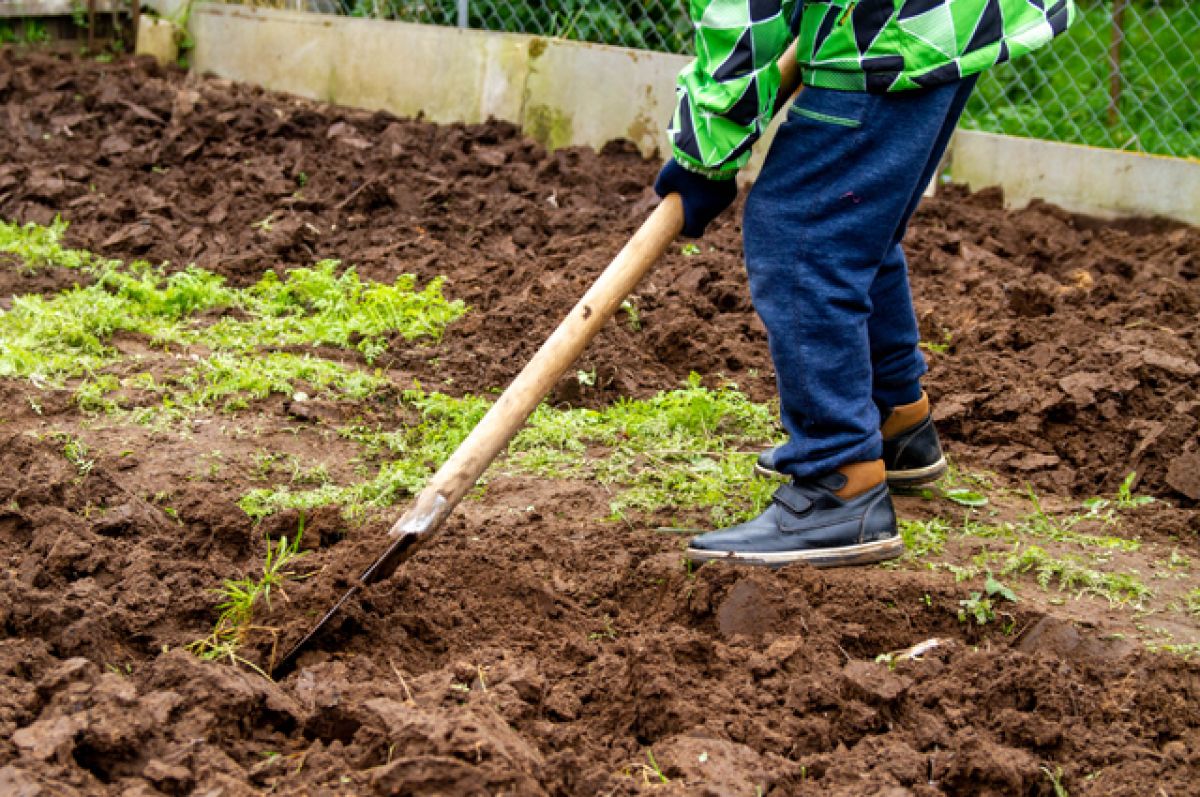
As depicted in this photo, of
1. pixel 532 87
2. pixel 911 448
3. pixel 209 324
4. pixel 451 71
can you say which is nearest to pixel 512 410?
pixel 911 448

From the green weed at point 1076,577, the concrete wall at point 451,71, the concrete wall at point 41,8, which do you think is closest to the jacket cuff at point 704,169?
the green weed at point 1076,577

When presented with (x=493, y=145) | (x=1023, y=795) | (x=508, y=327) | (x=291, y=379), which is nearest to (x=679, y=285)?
(x=508, y=327)

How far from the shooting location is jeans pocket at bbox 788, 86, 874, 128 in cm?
301

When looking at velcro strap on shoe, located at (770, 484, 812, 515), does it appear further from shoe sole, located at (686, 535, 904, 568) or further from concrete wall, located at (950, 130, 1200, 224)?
concrete wall, located at (950, 130, 1200, 224)

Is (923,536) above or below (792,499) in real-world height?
below

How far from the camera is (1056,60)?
812cm

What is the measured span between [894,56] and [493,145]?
4.48m

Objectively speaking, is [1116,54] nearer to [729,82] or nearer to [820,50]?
[820,50]

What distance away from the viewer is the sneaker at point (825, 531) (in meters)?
3.30

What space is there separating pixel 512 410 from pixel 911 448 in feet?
4.24

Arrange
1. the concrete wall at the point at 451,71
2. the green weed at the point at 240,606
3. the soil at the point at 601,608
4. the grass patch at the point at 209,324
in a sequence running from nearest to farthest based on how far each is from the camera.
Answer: the soil at the point at 601,608 → the green weed at the point at 240,606 → the grass patch at the point at 209,324 → the concrete wall at the point at 451,71

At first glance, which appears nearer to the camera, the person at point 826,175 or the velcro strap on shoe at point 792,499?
the person at point 826,175

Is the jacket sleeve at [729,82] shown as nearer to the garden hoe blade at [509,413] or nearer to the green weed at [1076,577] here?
the garden hoe blade at [509,413]

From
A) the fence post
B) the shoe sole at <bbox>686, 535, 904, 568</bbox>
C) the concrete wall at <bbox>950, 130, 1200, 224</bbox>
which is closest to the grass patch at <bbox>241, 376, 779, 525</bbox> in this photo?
the shoe sole at <bbox>686, 535, 904, 568</bbox>
